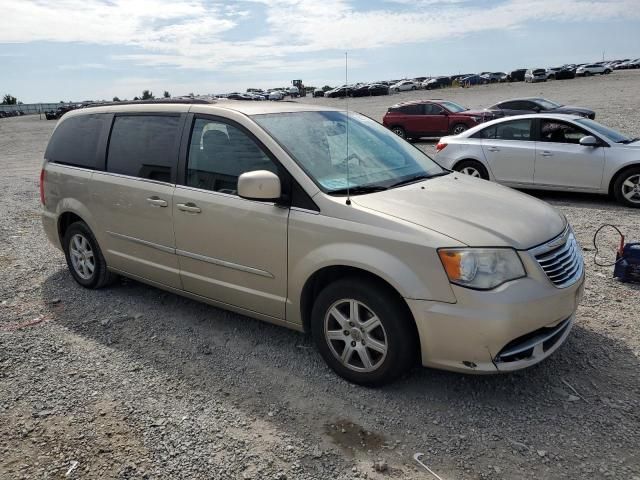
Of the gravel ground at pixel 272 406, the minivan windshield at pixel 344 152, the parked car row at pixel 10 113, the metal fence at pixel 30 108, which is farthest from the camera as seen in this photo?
the metal fence at pixel 30 108

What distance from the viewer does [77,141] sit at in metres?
5.29

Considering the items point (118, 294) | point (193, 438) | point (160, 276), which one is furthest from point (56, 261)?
point (193, 438)

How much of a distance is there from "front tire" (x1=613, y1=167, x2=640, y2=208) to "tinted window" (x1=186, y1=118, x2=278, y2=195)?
6746 mm

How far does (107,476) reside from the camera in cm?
280

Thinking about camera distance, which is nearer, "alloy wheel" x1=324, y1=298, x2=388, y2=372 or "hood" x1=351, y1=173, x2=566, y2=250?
"hood" x1=351, y1=173, x2=566, y2=250

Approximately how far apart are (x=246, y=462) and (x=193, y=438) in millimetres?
388

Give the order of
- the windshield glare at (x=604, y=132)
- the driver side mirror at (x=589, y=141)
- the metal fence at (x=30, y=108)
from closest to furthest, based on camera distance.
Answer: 1. the driver side mirror at (x=589, y=141)
2. the windshield glare at (x=604, y=132)
3. the metal fence at (x=30, y=108)

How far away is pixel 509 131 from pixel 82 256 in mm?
7212

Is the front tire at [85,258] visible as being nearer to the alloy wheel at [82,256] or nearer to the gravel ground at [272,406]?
the alloy wheel at [82,256]

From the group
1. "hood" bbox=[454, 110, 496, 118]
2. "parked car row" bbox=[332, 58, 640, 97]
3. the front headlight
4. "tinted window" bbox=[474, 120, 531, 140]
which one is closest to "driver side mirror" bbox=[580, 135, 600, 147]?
"tinted window" bbox=[474, 120, 531, 140]

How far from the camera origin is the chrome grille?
3191mm

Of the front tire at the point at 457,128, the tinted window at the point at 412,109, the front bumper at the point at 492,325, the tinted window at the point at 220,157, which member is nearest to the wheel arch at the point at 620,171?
the front bumper at the point at 492,325

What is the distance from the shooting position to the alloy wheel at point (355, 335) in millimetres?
3318

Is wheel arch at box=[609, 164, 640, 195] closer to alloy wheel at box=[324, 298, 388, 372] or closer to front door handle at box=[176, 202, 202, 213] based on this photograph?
alloy wheel at box=[324, 298, 388, 372]
